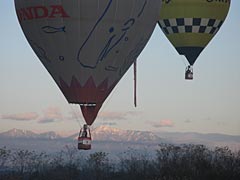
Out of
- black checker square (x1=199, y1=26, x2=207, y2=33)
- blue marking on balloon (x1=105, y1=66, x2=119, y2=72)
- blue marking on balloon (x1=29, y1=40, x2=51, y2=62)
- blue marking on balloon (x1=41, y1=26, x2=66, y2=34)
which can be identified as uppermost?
black checker square (x1=199, y1=26, x2=207, y2=33)

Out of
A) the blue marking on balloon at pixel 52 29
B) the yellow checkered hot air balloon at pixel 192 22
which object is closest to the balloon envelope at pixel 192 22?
the yellow checkered hot air balloon at pixel 192 22

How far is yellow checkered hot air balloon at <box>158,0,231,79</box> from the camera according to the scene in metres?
34.3

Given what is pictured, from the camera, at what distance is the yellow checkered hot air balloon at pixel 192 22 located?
34.3 metres

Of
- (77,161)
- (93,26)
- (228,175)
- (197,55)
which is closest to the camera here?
(93,26)

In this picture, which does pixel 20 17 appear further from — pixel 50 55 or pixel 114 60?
pixel 114 60

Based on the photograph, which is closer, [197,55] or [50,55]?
[50,55]

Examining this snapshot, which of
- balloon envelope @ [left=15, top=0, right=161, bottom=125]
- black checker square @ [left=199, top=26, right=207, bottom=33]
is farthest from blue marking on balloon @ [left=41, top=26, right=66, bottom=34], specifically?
black checker square @ [left=199, top=26, right=207, bottom=33]

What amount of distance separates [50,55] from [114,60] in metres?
2.06

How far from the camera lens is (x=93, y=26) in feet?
83.8

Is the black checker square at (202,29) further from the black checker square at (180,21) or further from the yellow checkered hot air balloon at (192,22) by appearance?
the black checker square at (180,21)

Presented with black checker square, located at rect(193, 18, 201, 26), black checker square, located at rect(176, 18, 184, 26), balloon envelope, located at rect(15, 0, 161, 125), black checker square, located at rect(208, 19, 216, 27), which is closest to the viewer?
balloon envelope, located at rect(15, 0, 161, 125)

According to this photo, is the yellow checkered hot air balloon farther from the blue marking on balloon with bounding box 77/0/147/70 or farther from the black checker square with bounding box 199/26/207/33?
the blue marking on balloon with bounding box 77/0/147/70

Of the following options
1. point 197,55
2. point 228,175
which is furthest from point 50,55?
point 228,175

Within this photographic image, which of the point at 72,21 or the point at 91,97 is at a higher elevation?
the point at 72,21
